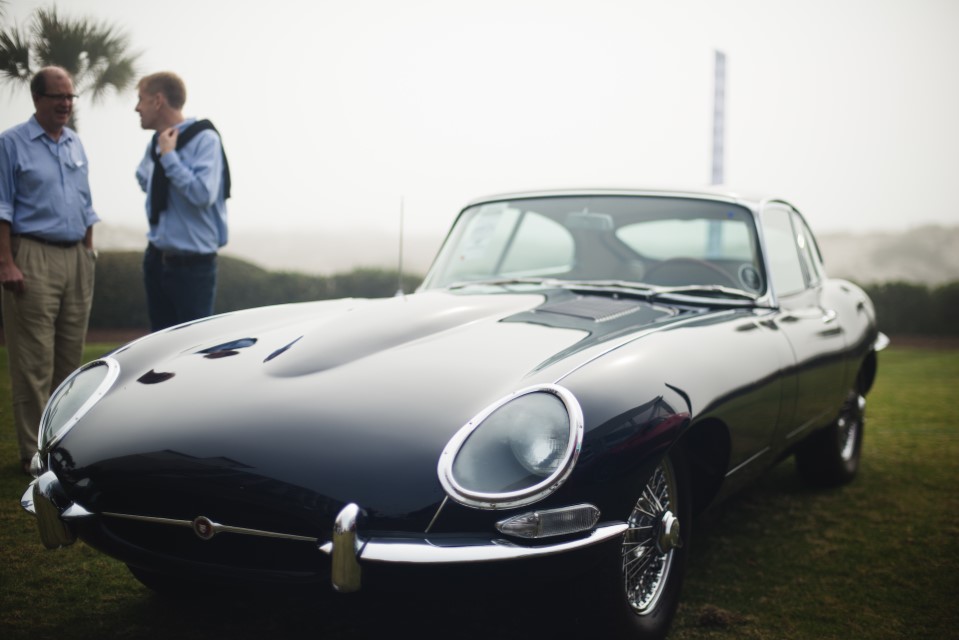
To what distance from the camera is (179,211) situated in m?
4.19

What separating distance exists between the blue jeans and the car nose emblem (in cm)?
249

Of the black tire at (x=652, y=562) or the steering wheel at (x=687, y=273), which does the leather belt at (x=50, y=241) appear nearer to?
the steering wheel at (x=687, y=273)

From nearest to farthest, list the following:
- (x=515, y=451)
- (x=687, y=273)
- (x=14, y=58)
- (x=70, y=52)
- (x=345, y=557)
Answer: (x=345, y=557) → (x=515, y=451) → (x=687, y=273) → (x=14, y=58) → (x=70, y=52)

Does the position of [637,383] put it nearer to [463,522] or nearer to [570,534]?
[570,534]

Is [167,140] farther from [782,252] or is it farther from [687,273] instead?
[782,252]

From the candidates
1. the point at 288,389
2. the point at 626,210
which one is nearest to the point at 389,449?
the point at 288,389

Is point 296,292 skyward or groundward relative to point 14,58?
groundward

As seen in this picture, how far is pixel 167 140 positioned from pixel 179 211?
0.35 meters

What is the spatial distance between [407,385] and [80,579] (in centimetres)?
146

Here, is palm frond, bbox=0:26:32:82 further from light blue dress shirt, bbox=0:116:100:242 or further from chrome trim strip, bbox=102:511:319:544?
chrome trim strip, bbox=102:511:319:544

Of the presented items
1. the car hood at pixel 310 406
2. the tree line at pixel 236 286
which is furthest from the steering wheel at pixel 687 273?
the tree line at pixel 236 286

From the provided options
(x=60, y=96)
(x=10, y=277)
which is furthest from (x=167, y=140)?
(x=10, y=277)

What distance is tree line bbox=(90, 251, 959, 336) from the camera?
36.9ft

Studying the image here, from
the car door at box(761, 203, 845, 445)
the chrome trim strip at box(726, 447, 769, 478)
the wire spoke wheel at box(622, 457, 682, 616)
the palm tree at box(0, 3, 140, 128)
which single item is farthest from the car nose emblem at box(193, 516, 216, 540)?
the palm tree at box(0, 3, 140, 128)
